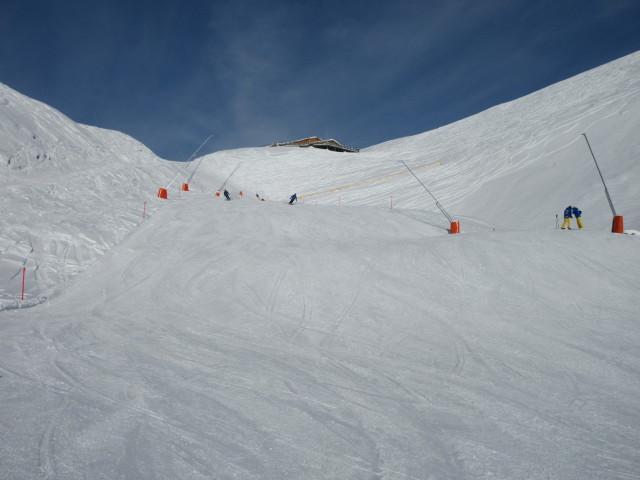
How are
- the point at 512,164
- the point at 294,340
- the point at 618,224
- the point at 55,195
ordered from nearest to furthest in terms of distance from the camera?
the point at 294,340, the point at 618,224, the point at 55,195, the point at 512,164

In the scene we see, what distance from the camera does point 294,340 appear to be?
611 centimetres

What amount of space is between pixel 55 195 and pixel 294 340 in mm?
11124

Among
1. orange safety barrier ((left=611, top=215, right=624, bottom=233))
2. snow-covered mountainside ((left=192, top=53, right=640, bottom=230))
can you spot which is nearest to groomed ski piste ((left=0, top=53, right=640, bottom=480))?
orange safety barrier ((left=611, top=215, right=624, bottom=233))

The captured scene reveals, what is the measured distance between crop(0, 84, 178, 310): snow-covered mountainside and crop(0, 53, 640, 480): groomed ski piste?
82 millimetres

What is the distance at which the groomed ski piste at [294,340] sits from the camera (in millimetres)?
3293

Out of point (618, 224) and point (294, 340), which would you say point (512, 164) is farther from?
point (294, 340)

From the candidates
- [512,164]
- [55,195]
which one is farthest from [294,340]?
[512,164]

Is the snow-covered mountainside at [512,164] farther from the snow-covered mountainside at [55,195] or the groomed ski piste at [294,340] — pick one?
the snow-covered mountainside at [55,195]

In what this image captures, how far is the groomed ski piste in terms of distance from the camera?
329 centimetres

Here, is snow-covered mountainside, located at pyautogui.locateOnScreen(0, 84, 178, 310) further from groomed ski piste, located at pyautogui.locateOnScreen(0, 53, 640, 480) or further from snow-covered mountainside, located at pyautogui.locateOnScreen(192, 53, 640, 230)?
snow-covered mountainside, located at pyautogui.locateOnScreen(192, 53, 640, 230)

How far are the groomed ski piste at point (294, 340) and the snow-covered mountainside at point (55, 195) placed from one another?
8cm

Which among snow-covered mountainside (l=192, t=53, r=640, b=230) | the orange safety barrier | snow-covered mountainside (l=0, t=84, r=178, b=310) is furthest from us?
snow-covered mountainside (l=192, t=53, r=640, b=230)

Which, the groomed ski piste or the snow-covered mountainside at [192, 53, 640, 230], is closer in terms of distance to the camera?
the groomed ski piste

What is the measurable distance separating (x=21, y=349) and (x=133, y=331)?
1.43 metres
